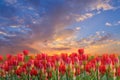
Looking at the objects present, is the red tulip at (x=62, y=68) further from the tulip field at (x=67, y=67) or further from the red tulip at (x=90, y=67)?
the red tulip at (x=90, y=67)

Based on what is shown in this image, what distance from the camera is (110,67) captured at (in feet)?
32.9

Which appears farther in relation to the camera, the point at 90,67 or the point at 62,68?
the point at 90,67

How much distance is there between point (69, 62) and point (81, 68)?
1.27 meters

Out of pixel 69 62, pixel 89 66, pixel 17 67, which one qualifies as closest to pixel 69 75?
pixel 69 62

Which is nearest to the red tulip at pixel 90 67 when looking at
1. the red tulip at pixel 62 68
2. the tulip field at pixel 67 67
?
the tulip field at pixel 67 67

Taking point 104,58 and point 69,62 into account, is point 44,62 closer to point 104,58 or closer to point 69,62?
point 69,62

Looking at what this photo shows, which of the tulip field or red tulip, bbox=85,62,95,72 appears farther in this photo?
red tulip, bbox=85,62,95,72

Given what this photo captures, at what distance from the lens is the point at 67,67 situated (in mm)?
10031

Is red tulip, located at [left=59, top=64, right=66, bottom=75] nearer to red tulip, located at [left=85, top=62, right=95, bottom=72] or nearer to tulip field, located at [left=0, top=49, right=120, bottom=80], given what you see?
tulip field, located at [left=0, top=49, right=120, bottom=80]

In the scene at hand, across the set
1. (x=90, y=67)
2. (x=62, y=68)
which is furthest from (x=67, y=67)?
(x=90, y=67)

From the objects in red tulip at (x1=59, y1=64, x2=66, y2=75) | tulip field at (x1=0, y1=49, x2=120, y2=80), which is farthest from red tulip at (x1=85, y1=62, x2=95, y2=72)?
red tulip at (x1=59, y1=64, x2=66, y2=75)

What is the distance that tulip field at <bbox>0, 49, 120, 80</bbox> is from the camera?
10.1m

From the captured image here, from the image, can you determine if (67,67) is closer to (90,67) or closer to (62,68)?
(62,68)

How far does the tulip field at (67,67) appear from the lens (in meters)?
10.1
